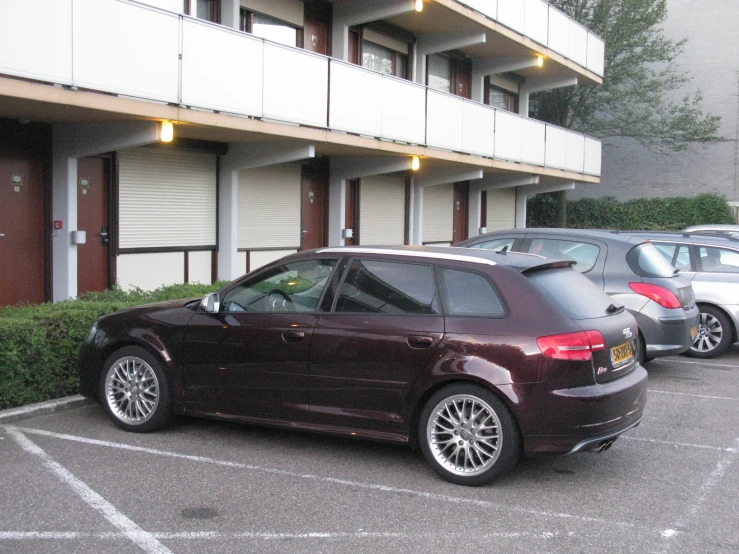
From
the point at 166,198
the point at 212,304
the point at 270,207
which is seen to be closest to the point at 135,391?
the point at 212,304

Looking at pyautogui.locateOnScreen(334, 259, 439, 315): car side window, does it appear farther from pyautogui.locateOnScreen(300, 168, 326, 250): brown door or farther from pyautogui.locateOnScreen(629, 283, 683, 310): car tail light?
pyautogui.locateOnScreen(300, 168, 326, 250): brown door

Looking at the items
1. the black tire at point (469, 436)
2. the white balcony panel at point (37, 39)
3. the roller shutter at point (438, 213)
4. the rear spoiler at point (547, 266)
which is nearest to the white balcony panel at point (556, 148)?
the roller shutter at point (438, 213)

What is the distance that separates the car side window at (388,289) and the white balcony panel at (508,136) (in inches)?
527

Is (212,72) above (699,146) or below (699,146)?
below

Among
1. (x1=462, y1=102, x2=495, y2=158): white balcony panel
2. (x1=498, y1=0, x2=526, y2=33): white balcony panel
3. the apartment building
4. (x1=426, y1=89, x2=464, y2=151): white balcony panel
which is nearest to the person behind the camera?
the apartment building

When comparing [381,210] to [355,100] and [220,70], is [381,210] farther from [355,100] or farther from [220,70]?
[220,70]

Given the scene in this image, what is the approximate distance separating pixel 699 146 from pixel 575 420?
31.0 meters

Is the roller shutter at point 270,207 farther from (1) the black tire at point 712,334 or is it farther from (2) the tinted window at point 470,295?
(2) the tinted window at point 470,295

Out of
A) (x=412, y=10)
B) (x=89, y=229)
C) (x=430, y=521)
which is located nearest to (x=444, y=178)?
(x=412, y=10)

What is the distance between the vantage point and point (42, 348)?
773 centimetres

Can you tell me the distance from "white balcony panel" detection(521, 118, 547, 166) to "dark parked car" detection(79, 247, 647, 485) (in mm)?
14558

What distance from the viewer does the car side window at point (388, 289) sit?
619 cm

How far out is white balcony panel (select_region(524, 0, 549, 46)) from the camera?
20.4 m

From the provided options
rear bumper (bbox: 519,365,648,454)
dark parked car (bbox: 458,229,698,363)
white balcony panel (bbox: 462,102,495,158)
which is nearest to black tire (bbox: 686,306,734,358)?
dark parked car (bbox: 458,229,698,363)
